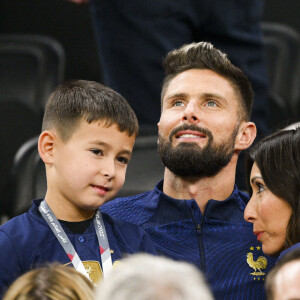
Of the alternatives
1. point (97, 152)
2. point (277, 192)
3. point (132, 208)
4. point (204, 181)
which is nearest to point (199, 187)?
point (204, 181)

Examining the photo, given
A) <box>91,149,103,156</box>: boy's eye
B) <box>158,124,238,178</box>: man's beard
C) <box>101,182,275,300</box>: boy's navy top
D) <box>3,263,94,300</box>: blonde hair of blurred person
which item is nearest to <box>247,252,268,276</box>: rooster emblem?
<box>101,182,275,300</box>: boy's navy top

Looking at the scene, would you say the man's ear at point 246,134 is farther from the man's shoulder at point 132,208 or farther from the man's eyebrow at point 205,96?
the man's shoulder at point 132,208

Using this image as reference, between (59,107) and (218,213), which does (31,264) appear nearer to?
(59,107)

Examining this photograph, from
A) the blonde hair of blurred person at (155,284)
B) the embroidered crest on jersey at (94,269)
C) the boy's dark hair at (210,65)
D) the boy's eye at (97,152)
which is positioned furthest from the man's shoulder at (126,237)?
the blonde hair of blurred person at (155,284)

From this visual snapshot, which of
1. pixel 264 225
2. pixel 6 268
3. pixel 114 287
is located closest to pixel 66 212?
pixel 6 268

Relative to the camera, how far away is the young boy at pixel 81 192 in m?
1.95

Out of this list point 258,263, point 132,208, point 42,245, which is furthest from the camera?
point 132,208

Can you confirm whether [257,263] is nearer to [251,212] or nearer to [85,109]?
[251,212]

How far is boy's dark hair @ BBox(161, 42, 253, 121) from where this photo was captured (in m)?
2.83

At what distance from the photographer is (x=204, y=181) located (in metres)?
2.74

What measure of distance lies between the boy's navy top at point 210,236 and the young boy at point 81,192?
37 centimetres

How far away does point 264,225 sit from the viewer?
222cm

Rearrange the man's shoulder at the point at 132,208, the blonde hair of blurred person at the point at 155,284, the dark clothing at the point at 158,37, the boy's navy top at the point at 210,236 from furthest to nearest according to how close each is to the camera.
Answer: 1. the dark clothing at the point at 158,37
2. the man's shoulder at the point at 132,208
3. the boy's navy top at the point at 210,236
4. the blonde hair of blurred person at the point at 155,284

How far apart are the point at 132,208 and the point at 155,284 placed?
1720mm
